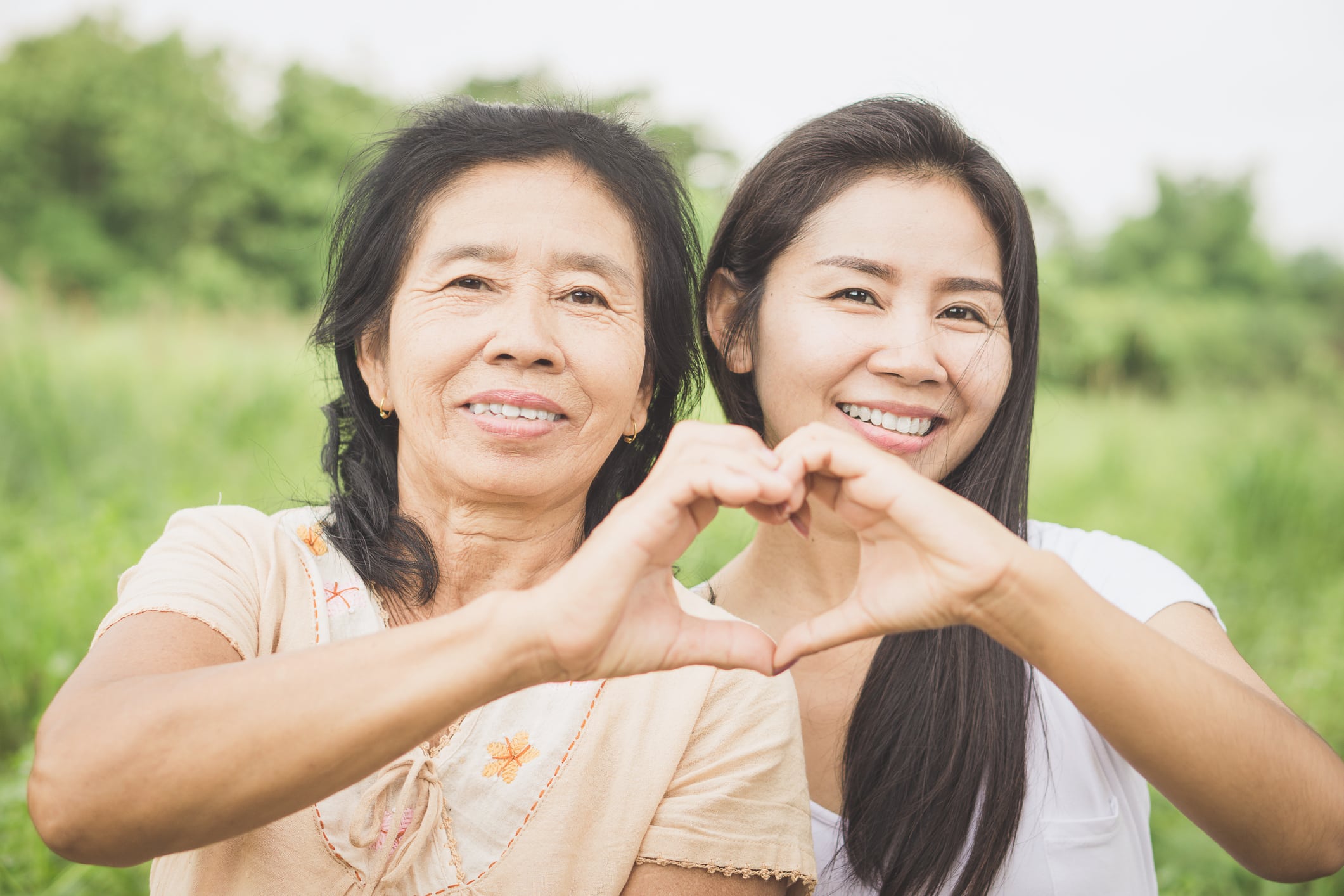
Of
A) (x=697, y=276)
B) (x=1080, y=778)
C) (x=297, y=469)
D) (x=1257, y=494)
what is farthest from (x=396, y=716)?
(x=1257, y=494)

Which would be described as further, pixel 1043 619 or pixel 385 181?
pixel 385 181

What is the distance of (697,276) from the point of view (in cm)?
257

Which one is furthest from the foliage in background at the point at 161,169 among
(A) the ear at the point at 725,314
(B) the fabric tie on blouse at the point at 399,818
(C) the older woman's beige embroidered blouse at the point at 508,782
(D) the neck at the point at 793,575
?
(B) the fabric tie on blouse at the point at 399,818

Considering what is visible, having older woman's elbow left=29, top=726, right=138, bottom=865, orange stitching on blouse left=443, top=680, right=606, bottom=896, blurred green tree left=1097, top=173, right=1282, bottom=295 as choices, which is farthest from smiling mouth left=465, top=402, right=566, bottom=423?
blurred green tree left=1097, top=173, right=1282, bottom=295

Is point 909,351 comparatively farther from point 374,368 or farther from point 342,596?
point 342,596

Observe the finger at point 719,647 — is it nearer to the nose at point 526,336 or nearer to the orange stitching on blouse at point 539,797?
the orange stitching on blouse at point 539,797

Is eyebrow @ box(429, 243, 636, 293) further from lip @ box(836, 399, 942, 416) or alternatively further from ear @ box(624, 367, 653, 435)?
lip @ box(836, 399, 942, 416)

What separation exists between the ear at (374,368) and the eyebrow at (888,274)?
1.09 m

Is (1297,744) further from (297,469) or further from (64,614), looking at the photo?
(297,469)

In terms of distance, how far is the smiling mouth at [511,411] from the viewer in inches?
79.8

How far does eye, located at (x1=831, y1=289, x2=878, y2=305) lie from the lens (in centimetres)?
248

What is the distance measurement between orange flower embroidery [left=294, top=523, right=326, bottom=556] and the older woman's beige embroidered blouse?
55 millimetres

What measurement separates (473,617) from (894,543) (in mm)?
676

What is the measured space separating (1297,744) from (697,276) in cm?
162
